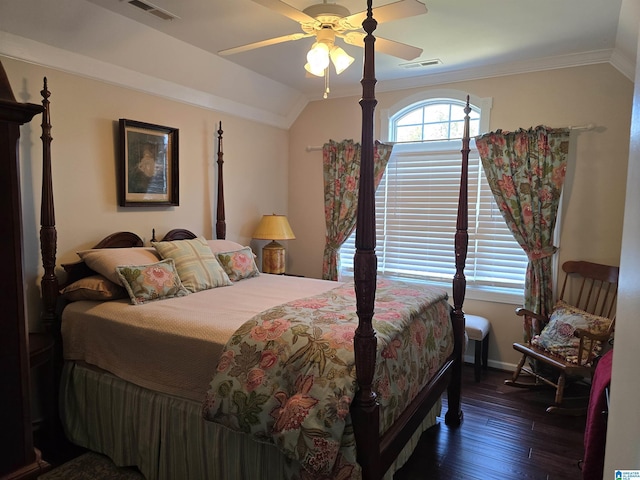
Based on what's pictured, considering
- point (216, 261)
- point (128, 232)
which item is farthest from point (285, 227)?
point (128, 232)

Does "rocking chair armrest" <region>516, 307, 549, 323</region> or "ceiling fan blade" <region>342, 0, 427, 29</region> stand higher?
"ceiling fan blade" <region>342, 0, 427, 29</region>

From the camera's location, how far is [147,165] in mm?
3309

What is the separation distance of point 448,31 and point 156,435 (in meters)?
3.19

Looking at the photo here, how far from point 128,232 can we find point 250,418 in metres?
2.06

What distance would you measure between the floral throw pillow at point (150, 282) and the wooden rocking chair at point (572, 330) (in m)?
2.66

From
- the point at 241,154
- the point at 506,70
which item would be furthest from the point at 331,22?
the point at 241,154

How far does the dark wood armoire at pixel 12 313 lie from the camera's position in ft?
2.43

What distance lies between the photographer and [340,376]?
1647 millimetres

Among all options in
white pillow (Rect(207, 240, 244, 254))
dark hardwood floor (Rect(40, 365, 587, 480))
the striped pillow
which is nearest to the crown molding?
white pillow (Rect(207, 240, 244, 254))

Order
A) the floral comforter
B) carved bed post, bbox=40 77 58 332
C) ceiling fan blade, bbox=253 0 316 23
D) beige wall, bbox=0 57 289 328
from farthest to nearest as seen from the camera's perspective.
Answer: beige wall, bbox=0 57 289 328 < carved bed post, bbox=40 77 58 332 < ceiling fan blade, bbox=253 0 316 23 < the floral comforter

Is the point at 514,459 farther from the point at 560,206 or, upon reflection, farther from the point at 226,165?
the point at 226,165

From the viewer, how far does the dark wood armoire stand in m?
0.74

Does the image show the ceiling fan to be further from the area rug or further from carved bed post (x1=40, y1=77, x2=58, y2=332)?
the area rug

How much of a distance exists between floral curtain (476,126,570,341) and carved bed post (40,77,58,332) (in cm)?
340
